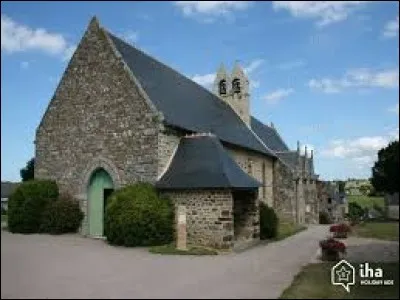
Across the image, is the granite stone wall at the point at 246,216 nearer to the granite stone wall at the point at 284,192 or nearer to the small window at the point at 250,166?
the small window at the point at 250,166

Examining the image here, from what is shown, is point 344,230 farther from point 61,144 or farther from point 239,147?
point 61,144

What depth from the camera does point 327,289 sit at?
406 inches

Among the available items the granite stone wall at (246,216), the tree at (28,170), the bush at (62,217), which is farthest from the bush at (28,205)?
the tree at (28,170)

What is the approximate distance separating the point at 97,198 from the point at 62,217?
5.75 ft

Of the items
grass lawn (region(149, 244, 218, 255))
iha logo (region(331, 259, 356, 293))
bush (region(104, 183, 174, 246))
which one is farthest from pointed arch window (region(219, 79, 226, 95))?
iha logo (region(331, 259, 356, 293))

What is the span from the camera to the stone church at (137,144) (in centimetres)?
1820

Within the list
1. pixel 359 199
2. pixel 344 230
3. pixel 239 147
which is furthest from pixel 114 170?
pixel 359 199

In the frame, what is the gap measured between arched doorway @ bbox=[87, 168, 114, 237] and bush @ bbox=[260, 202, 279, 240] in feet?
22.5

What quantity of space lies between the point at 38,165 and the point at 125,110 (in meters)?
5.85

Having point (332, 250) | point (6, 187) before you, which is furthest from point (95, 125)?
point (332, 250)

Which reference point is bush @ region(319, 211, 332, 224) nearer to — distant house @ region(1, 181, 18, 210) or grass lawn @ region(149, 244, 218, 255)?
grass lawn @ region(149, 244, 218, 255)

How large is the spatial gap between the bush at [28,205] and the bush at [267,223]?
9.32m

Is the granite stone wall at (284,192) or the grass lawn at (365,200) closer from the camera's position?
the granite stone wall at (284,192)

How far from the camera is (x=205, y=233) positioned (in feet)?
58.5
